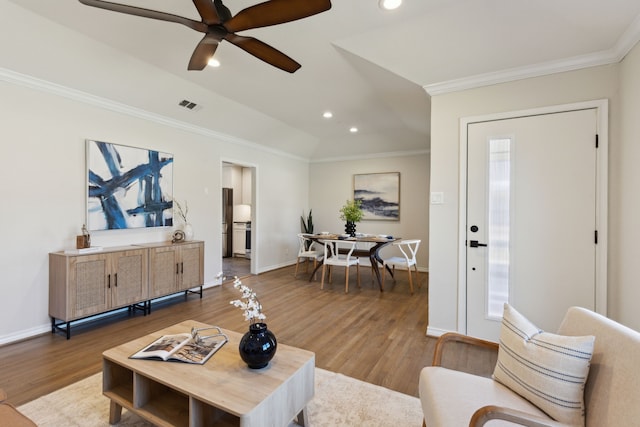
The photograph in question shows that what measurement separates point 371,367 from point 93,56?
12.7 feet

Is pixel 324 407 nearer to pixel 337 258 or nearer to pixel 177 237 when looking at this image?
pixel 337 258

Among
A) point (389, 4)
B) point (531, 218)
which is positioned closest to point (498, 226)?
point (531, 218)

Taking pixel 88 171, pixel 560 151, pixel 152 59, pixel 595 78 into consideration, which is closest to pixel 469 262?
pixel 560 151

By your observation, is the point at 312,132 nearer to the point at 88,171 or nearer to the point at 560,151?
the point at 88,171

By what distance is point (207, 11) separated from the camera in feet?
5.72

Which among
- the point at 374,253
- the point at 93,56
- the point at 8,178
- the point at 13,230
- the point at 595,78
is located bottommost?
the point at 374,253

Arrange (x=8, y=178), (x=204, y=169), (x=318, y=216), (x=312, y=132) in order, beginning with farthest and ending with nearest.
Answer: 1. (x=318, y=216)
2. (x=312, y=132)
3. (x=204, y=169)
4. (x=8, y=178)

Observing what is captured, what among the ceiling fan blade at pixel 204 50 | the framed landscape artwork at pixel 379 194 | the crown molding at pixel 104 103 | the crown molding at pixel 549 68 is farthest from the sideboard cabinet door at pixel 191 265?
the framed landscape artwork at pixel 379 194

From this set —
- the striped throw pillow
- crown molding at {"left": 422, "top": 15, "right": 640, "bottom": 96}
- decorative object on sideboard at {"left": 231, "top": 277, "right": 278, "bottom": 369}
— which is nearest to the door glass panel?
crown molding at {"left": 422, "top": 15, "right": 640, "bottom": 96}

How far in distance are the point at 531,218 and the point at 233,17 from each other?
2823 millimetres

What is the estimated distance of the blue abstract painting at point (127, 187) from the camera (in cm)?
335

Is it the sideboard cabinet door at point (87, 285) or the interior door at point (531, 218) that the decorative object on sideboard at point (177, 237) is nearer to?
the sideboard cabinet door at point (87, 285)

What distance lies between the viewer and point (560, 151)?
2.53 meters

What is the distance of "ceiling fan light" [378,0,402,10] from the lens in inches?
87.5
